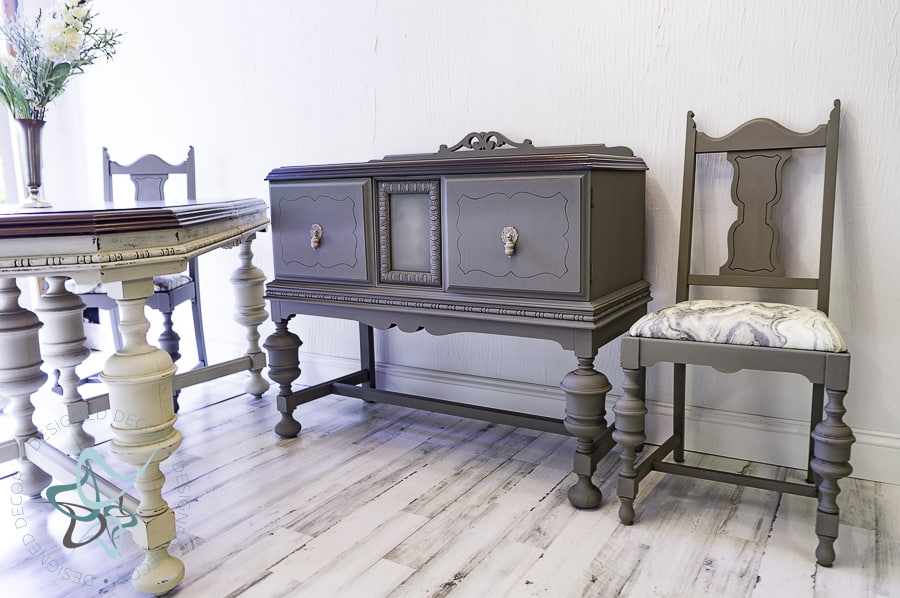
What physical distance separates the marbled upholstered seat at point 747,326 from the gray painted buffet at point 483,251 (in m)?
0.18

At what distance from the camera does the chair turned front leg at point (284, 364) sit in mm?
2391

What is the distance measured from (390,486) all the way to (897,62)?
177 cm

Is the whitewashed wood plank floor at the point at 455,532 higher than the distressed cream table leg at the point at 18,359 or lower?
lower

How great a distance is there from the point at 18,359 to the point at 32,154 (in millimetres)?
575

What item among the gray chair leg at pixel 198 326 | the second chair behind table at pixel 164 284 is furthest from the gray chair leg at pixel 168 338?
the gray chair leg at pixel 198 326

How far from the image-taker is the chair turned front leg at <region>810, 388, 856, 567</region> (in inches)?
60.4

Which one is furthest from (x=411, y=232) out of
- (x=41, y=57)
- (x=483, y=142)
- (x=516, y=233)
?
(x=41, y=57)

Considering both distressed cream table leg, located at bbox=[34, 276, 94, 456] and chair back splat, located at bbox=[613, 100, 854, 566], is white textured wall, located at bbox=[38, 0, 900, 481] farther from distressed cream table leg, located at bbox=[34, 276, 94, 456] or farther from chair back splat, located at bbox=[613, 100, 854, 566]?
distressed cream table leg, located at bbox=[34, 276, 94, 456]

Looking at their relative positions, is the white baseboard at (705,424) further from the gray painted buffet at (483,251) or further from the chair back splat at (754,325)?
the gray painted buffet at (483,251)

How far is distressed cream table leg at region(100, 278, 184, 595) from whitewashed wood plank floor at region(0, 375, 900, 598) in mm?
77

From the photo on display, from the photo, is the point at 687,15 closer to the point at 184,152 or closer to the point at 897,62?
the point at 897,62

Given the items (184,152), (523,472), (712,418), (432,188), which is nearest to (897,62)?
(712,418)

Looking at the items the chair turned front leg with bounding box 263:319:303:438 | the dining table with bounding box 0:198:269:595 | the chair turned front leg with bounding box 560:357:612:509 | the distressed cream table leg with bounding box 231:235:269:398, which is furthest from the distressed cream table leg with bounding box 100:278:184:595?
the distressed cream table leg with bounding box 231:235:269:398

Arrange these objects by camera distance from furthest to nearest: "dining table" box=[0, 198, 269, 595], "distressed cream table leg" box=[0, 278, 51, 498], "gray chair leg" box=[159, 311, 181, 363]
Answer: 1. "gray chair leg" box=[159, 311, 181, 363]
2. "distressed cream table leg" box=[0, 278, 51, 498]
3. "dining table" box=[0, 198, 269, 595]
